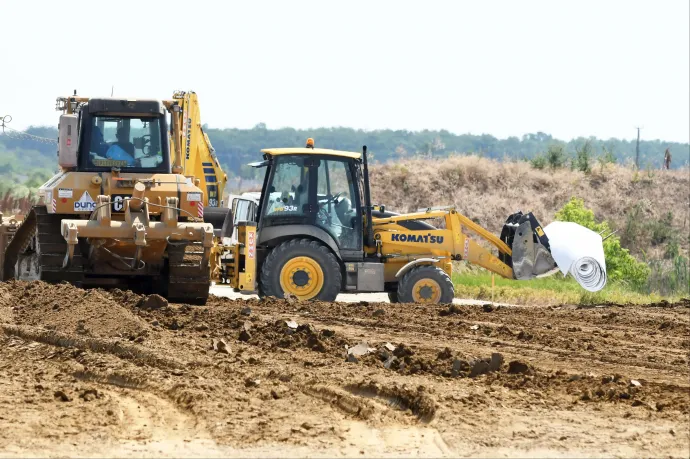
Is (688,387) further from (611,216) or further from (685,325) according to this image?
(611,216)

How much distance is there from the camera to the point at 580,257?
18109 millimetres

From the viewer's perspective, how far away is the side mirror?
15203 millimetres

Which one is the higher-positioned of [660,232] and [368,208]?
[368,208]

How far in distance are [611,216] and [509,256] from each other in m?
20.8

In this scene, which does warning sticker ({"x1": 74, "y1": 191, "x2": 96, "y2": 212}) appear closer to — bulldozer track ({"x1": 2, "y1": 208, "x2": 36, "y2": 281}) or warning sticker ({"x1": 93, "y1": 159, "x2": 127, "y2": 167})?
warning sticker ({"x1": 93, "y1": 159, "x2": 127, "y2": 167})

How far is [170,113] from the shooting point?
16.5m

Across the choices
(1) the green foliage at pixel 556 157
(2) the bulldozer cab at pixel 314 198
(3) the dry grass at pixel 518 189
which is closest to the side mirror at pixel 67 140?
(2) the bulldozer cab at pixel 314 198

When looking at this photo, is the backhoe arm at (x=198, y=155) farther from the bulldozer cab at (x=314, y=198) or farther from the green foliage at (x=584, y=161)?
the green foliage at (x=584, y=161)

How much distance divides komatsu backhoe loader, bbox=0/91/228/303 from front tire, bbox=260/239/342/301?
63.3 inches

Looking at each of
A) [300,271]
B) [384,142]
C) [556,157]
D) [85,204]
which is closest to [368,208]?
[300,271]

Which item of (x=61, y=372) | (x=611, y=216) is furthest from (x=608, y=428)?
(x=611, y=216)

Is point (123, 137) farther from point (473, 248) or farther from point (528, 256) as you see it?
point (528, 256)

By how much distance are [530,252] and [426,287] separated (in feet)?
6.16

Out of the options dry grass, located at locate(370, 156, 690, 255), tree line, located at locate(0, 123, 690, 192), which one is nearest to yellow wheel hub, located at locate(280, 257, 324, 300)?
dry grass, located at locate(370, 156, 690, 255)
